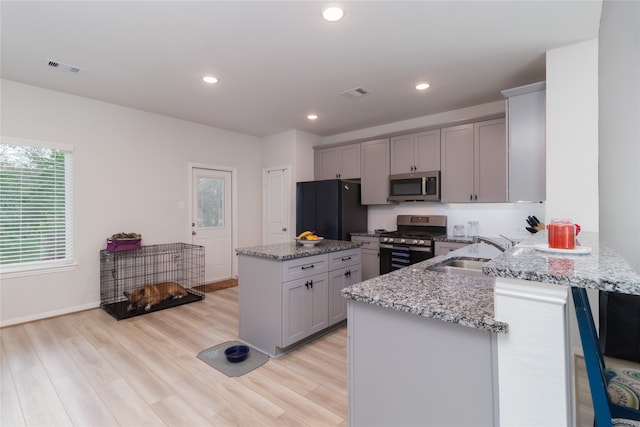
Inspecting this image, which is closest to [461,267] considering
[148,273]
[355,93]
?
[355,93]

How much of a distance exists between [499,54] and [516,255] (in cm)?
242

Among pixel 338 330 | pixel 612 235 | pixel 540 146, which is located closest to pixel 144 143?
pixel 338 330

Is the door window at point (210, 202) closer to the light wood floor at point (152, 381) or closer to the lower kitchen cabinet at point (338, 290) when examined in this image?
the light wood floor at point (152, 381)

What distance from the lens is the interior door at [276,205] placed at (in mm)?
5375

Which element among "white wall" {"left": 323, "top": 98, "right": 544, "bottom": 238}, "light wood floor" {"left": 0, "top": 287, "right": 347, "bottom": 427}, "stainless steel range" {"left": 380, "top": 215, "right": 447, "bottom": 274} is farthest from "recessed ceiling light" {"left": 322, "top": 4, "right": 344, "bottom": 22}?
"stainless steel range" {"left": 380, "top": 215, "right": 447, "bottom": 274}

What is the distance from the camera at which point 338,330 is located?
3188 mm

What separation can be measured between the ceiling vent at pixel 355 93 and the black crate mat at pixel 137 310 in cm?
336

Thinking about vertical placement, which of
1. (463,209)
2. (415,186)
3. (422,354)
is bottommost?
(422,354)

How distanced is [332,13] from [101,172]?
355 cm

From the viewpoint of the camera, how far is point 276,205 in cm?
555

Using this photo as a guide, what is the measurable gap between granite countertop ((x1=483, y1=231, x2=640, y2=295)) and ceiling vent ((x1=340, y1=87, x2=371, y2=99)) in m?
2.88

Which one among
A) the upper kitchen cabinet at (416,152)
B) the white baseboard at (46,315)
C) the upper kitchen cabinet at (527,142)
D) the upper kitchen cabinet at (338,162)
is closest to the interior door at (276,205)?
the upper kitchen cabinet at (338,162)

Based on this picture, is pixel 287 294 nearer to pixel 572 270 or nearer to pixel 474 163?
pixel 572 270

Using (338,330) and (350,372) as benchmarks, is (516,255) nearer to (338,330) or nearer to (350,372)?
(350,372)
